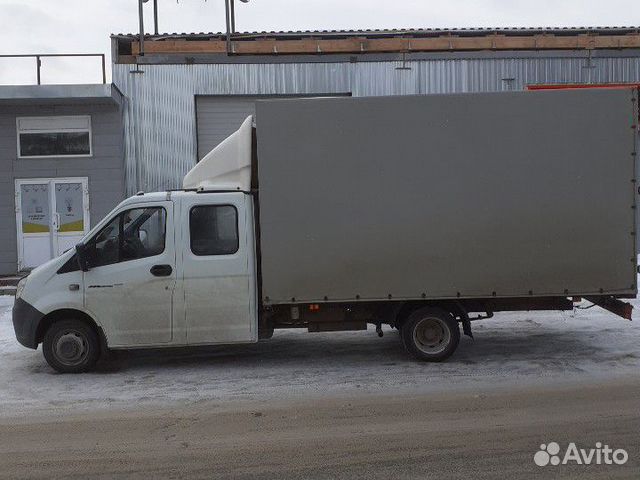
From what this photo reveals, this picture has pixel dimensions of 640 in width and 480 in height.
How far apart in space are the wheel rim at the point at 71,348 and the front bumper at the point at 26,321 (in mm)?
279

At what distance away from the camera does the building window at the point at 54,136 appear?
1877cm

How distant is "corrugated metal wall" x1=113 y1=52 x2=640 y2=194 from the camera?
19203 mm

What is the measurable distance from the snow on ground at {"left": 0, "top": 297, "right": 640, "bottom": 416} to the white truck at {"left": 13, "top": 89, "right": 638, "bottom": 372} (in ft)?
2.00

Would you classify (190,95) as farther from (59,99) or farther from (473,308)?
(473,308)

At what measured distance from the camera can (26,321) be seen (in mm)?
8742

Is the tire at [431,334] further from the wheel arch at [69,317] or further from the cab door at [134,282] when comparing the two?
the wheel arch at [69,317]

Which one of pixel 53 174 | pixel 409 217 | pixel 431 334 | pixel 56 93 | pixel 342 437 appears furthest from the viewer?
pixel 53 174

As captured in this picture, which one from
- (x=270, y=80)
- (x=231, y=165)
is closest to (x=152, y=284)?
(x=231, y=165)

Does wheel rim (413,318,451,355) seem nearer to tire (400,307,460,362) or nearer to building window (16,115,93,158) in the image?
tire (400,307,460,362)

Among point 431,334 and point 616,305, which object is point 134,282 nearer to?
point 431,334

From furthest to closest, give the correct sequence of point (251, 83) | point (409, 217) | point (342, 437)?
point (251, 83), point (409, 217), point (342, 437)

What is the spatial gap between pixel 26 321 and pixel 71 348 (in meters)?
0.60

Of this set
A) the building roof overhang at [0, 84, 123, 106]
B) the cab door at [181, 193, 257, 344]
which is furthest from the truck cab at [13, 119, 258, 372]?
the building roof overhang at [0, 84, 123, 106]

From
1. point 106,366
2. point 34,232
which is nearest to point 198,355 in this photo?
point 106,366
